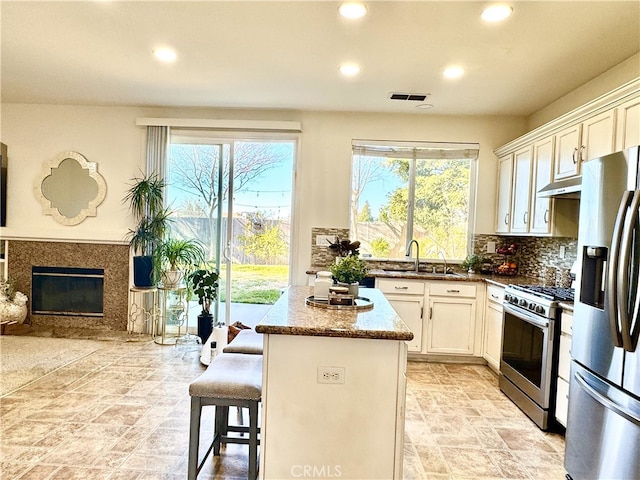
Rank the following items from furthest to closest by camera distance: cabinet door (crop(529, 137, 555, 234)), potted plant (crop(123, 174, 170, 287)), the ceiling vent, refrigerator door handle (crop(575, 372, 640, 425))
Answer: potted plant (crop(123, 174, 170, 287)) → the ceiling vent → cabinet door (crop(529, 137, 555, 234)) → refrigerator door handle (crop(575, 372, 640, 425))

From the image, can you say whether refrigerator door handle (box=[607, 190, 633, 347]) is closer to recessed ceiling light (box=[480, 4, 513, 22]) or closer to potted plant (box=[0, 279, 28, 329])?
recessed ceiling light (box=[480, 4, 513, 22])

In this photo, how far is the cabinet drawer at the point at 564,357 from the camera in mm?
2461

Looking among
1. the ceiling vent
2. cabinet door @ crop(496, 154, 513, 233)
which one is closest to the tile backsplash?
cabinet door @ crop(496, 154, 513, 233)

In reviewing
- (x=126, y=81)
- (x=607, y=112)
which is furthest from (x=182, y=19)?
(x=607, y=112)

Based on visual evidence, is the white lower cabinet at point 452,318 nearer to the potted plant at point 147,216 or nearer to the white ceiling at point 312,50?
the white ceiling at point 312,50

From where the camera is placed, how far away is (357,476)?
1.68 metres

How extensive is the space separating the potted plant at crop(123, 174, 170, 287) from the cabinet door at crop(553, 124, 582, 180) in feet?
13.0

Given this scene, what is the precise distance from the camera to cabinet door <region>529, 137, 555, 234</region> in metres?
3.22

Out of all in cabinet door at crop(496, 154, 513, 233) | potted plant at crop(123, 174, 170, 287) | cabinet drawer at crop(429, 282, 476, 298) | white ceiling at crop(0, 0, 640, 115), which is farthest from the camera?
potted plant at crop(123, 174, 170, 287)

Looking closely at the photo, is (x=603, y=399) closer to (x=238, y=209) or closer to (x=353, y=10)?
(x=353, y=10)

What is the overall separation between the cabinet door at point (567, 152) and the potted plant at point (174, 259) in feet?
11.9

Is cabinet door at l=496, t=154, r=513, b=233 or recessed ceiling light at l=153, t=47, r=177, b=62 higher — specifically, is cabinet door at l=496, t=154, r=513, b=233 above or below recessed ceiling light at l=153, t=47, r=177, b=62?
below

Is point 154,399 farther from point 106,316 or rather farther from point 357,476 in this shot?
point 106,316

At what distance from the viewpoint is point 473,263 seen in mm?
4230
